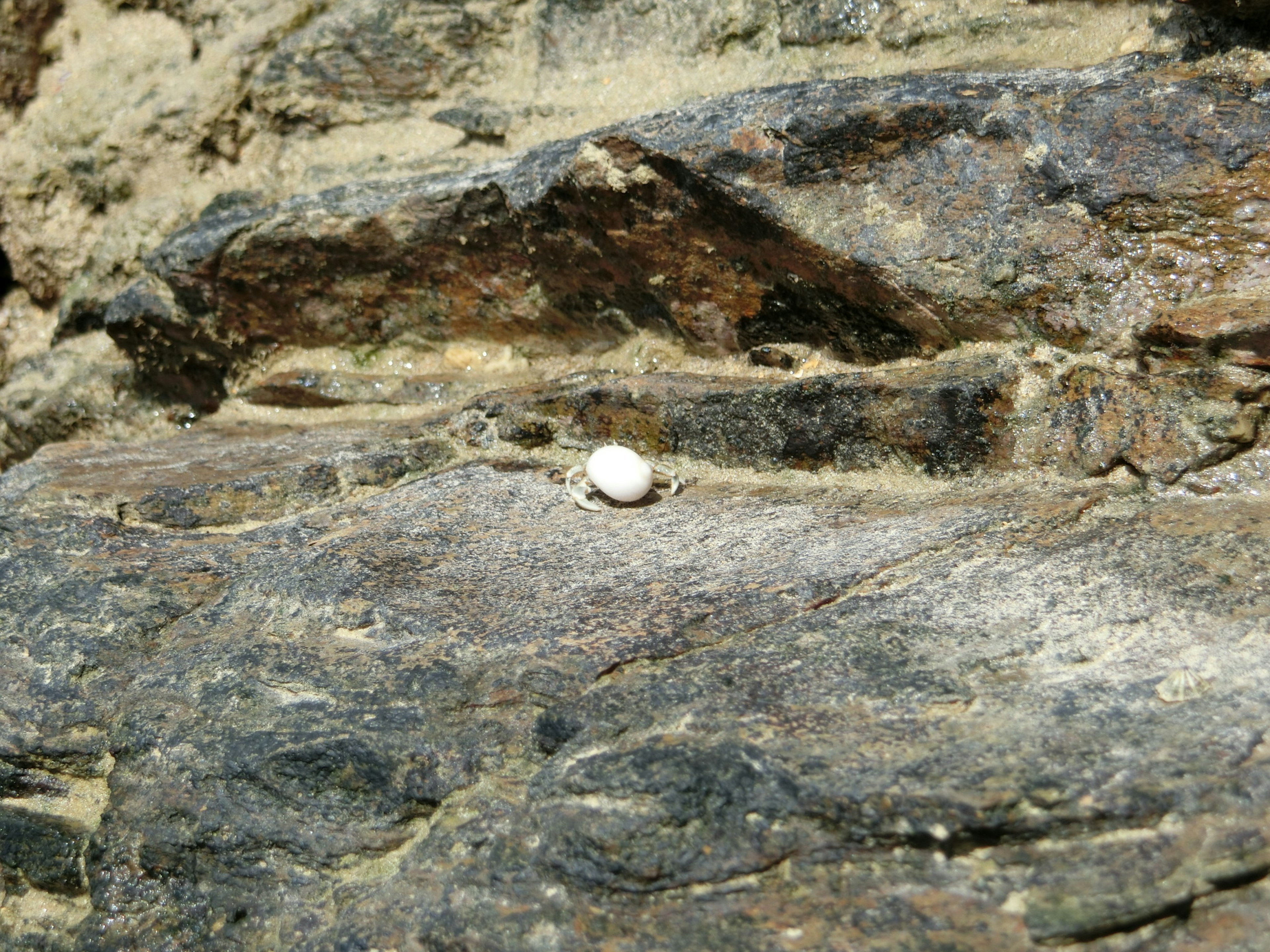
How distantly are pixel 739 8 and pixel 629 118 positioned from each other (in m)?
0.45

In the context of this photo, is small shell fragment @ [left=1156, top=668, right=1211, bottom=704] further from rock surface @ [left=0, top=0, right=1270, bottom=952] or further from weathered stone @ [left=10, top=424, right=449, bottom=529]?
weathered stone @ [left=10, top=424, right=449, bottom=529]

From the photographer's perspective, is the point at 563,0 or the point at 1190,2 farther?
the point at 563,0

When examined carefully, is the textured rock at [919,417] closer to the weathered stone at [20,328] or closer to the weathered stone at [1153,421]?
the weathered stone at [1153,421]

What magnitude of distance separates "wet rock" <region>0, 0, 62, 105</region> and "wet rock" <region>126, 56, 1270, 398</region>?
57.2 inches

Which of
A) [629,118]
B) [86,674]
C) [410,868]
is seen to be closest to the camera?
[410,868]

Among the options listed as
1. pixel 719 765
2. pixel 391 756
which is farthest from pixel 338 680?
pixel 719 765

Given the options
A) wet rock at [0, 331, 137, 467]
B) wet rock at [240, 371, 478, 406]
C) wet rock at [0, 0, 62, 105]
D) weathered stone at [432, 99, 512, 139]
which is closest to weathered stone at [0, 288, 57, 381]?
wet rock at [0, 331, 137, 467]

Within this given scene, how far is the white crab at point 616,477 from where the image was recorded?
7.19ft

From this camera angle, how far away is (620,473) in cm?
219

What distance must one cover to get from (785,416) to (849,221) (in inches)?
17.6

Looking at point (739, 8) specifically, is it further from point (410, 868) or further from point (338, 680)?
point (410, 868)

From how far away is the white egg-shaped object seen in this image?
2.19 metres

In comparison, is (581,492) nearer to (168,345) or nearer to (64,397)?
(168,345)

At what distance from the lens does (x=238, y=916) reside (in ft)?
5.11
